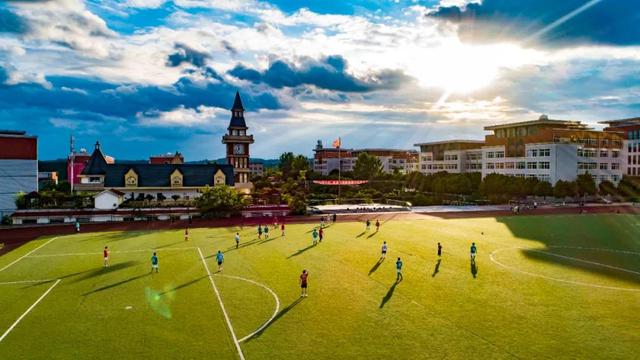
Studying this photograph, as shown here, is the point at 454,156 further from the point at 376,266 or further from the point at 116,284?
the point at 116,284

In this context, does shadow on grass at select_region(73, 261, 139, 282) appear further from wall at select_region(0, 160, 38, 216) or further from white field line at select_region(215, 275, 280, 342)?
wall at select_region(0, 160, 38, 216)

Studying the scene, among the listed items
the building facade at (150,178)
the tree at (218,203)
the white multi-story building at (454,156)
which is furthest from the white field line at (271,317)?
the white multi-story building at (454,156)

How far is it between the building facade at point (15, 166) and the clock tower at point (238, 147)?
35097 millimetres

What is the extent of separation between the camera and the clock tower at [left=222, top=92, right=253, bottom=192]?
95.7 m

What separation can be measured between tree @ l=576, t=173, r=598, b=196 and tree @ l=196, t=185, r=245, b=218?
73833 mm

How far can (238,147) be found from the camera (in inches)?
3804

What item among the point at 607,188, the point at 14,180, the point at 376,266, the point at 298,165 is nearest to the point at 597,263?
the point at 376,266

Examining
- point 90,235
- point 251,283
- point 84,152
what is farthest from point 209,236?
point 84,152

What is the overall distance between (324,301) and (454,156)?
111695 mm

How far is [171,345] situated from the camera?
2105 cm

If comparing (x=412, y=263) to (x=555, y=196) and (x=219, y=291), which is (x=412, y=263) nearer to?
(x=219, y=291)

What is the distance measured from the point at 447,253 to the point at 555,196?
67719 mm

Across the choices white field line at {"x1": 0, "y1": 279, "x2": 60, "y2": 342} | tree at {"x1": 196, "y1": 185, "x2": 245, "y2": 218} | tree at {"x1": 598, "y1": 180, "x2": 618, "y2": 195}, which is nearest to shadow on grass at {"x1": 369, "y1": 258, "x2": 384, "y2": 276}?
white field line at {"x1": 0, "y1": 279, "x2": 60, "y2": 342}

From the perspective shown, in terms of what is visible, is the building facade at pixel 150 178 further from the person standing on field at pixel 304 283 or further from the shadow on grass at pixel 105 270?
the person standing on field at pixel 304 283
